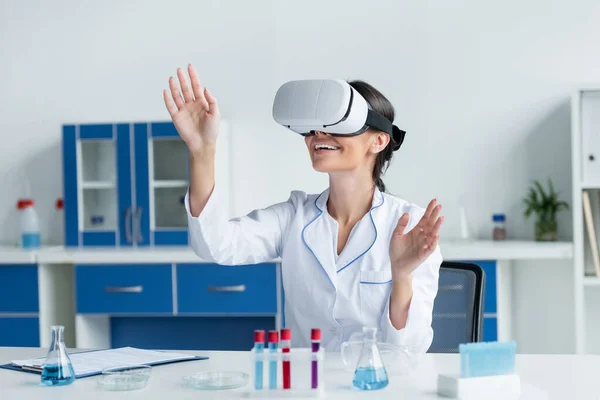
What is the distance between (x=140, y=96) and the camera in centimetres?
455

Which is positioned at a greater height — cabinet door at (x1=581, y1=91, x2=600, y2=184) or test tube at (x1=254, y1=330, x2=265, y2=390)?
cabinet door at (x1=581, y1=91, x2=600, y2=184)

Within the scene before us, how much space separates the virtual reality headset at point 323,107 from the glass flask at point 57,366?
2.67 ft

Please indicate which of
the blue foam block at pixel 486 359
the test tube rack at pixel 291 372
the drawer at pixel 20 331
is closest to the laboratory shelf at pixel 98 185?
the drawer at pixel 20 331

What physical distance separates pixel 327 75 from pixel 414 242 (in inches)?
98.6

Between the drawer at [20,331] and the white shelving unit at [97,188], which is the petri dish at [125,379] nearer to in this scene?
the drawer at [20,331]

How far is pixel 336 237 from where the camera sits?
7.71 ft

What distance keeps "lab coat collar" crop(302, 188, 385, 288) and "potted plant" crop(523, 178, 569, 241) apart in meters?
1.97

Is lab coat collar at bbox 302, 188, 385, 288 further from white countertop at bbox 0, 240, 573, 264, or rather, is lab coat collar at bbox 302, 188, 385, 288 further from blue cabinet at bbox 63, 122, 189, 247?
blue cabinet at bbox 63, 122, 189, 247

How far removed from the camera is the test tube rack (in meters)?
1.62

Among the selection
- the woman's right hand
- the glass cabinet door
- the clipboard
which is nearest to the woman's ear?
the woman's right hand

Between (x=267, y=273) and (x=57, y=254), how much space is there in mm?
1045

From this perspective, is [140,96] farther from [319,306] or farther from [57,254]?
[319,306]

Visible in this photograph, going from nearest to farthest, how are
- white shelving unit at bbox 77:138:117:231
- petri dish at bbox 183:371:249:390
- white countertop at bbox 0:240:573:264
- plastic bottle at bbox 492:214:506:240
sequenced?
petri dish at bbox 183:371:249:390
white countertop at bbox 0:240:573:264
plastic bottle at bbox 492:214:506:240
white shelving unit at bbox 77:138:117:231

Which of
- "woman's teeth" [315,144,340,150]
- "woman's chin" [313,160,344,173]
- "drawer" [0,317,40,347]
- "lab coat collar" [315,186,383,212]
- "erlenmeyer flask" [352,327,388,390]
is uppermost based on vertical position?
"woman's teeth" [315,144,340,150]
